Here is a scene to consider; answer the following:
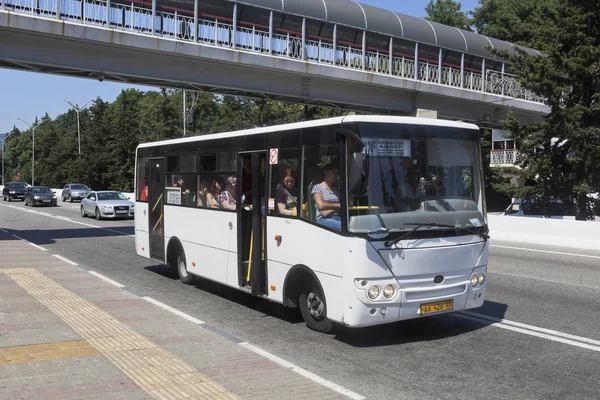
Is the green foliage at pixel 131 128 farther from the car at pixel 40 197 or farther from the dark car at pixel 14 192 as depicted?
the dark car at pixel 14 192

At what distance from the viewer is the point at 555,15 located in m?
27.0

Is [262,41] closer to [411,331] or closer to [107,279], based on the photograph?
A: [107,279]

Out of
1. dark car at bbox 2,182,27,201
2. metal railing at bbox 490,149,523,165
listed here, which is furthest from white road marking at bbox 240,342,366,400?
dark car at bbox 2,182,27,201

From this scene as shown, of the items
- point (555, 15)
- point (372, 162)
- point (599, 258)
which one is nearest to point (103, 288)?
point (372, 162)

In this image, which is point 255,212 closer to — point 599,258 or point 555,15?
point 599,258

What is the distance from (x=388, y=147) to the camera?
Answer: 716cm

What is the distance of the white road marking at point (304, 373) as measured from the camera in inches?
216

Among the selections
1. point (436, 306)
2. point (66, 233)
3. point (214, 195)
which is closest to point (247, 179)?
point (214, 195)

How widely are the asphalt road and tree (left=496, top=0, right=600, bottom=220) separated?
46.6ft

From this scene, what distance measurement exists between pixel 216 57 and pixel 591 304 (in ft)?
56.6

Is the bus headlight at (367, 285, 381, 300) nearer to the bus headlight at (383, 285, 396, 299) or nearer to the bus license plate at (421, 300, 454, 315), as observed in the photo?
the bus headlight at (383, 285, 396, 299)

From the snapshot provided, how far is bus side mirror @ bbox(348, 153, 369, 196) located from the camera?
677cm

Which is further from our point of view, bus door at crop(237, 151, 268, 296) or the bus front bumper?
bus door at crop(237, 151, 268, 296)

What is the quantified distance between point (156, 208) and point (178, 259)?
127cm
